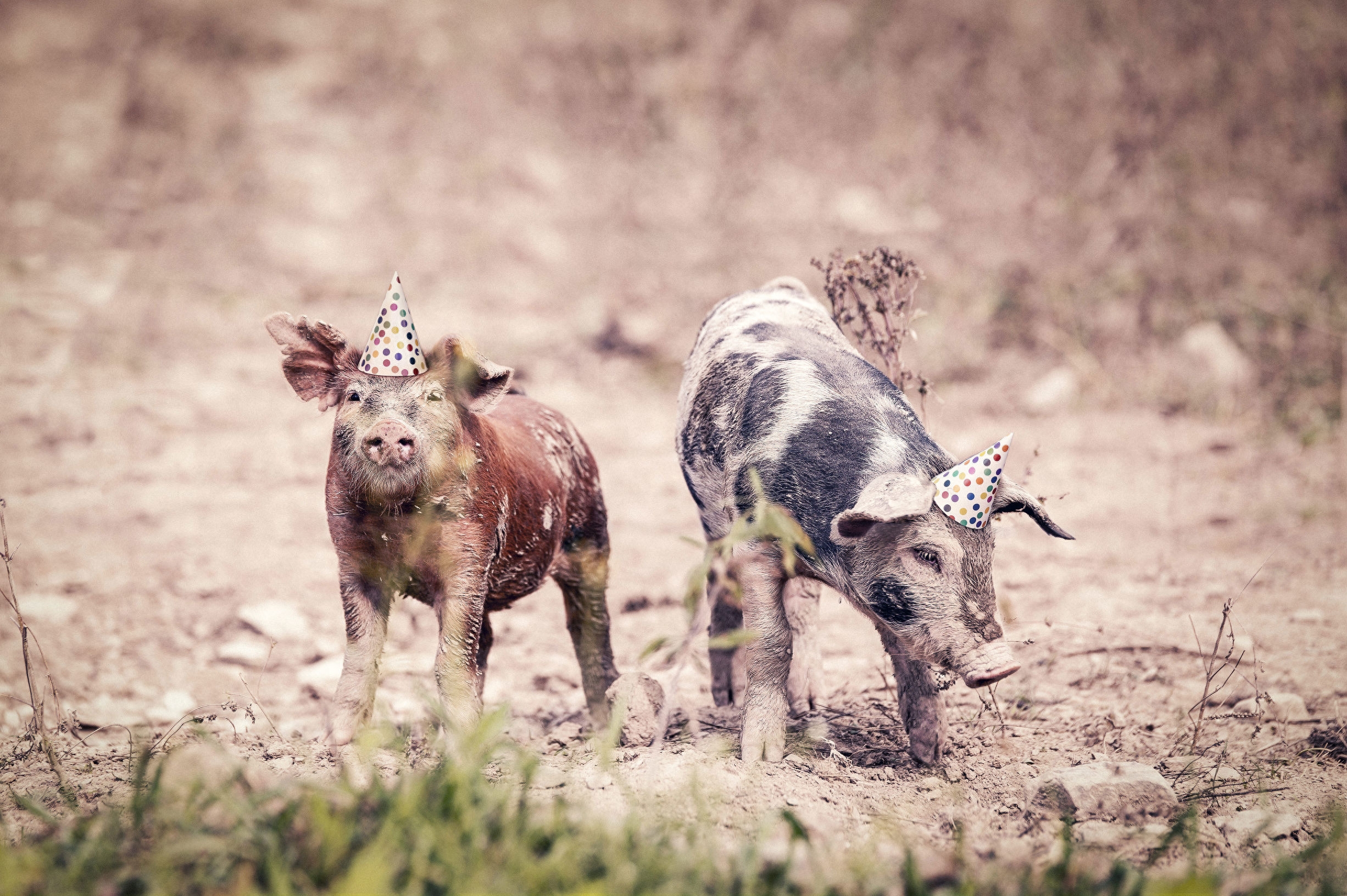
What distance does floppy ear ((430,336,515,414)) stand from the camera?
3.90 meters

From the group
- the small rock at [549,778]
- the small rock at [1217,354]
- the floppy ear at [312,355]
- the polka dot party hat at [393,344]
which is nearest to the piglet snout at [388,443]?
the polka dot party hat at [393,344]

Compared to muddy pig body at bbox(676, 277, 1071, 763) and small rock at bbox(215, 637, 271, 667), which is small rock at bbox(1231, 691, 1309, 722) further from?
small rock at bbox(215, 637, 271, 667)

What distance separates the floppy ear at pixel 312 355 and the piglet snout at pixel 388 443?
1.36ft

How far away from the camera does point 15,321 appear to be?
995 centimetres

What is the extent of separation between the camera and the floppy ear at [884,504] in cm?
343

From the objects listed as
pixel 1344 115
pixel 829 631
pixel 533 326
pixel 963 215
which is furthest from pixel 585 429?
pixel 1344 115

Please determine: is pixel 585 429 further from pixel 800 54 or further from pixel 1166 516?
pixel 800 54

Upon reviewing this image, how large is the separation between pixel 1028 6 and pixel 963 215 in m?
2.48

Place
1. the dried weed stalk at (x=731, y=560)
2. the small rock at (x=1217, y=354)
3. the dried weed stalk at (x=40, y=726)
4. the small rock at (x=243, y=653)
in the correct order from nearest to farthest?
the dried weed stalk at (x=731, y=560) → the dried weed stalk at (x=40, y=726) → the small rock at (x=243, y=653) → the small rock at (x=1217, y=354)

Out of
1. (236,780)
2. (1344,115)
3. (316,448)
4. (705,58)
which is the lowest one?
(236,780)

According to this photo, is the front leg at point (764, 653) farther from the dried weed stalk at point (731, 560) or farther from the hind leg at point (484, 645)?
the hind leg at point (484, 645)

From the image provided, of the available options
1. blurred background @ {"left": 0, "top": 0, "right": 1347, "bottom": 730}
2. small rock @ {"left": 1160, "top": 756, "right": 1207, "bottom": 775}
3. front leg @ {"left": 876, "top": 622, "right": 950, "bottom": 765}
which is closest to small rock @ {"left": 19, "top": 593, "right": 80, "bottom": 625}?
blurred background @ {"left": 0, "top": 0, "right": 1347, "bottom": 730}

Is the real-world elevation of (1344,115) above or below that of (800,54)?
Result: below

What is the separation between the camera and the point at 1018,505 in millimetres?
3725
